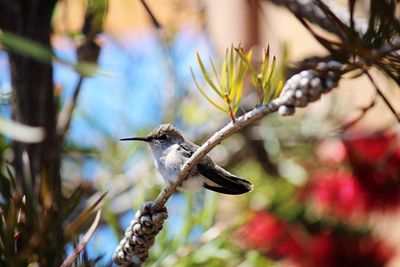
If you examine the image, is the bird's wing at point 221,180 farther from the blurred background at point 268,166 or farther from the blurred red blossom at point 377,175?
the blurred red blossom at point 377,175

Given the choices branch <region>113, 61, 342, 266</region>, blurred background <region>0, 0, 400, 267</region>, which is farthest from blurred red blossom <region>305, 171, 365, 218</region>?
branch <region>113, 61, 342, 266</region>

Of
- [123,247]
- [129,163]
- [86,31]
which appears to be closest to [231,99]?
[123,247]

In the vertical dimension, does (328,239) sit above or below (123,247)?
below

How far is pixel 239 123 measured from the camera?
35cm

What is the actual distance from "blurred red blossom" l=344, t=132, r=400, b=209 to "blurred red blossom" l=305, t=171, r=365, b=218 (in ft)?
0.03

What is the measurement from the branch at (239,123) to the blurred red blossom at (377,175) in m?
0.53

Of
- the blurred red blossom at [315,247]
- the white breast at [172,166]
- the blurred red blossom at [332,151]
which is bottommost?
the blurred red blossom at [315,247]

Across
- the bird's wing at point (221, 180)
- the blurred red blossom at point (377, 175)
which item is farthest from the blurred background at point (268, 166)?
the bird's wing at point (221, 180)

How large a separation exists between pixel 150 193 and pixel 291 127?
485 millimetres

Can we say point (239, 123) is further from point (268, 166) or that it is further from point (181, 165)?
point (268, 166)

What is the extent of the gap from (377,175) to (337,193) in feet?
0.16

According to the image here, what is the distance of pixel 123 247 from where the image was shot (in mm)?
403

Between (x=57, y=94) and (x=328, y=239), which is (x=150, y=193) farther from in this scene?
(x=328, y=239)

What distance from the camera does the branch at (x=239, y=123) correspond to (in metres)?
0.34
